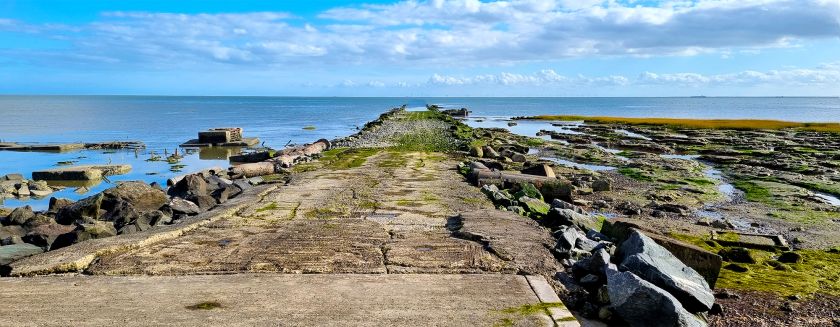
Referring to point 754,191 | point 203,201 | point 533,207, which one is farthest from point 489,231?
point 754,191

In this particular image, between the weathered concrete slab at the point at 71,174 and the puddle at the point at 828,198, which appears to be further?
the weathered concrete slab at the point at 71,174

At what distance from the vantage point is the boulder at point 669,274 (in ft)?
18.7

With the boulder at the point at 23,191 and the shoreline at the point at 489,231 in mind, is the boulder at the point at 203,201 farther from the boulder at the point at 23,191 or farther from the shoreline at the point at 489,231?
the boulder at the point at 23,191

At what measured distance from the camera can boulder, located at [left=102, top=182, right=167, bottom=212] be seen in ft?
41.3

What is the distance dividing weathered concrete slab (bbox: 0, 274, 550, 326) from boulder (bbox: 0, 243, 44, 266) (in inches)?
28.9

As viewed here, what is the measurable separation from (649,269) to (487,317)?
Answer: 1896 mm

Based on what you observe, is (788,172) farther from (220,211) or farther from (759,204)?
(220,211)

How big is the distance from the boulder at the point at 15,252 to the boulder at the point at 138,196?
5002mm

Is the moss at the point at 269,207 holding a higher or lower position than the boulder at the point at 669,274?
lower

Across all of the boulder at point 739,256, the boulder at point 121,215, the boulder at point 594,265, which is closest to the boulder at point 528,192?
the boulder at point 739,256

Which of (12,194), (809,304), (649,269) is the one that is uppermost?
(649,269)

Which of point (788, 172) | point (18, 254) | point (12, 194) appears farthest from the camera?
point (788, 172)

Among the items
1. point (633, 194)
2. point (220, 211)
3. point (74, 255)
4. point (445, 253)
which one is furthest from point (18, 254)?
point (633, 194)

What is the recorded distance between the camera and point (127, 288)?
5.75 metres
